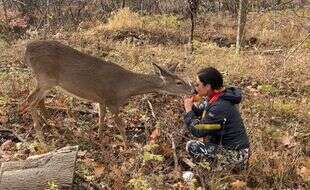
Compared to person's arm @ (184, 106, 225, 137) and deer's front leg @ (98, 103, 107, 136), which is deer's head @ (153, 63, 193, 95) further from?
person's arm @ (184, 106, 225, 137)

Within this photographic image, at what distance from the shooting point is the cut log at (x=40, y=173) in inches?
231

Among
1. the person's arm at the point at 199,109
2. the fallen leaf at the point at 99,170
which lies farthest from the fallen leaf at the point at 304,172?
the fallen leaf at the point at 99,170

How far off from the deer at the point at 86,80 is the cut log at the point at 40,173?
1998 millimetres

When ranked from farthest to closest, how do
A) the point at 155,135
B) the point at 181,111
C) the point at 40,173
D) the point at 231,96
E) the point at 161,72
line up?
the point at 181,111, the point at 161,72, the point at 155,135, the point at 231,96, the point at 40,173

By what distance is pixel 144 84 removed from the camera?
8.57 metres

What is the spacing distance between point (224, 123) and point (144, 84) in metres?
2.08

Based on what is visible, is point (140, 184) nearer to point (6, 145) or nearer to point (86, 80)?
point (6, 145)

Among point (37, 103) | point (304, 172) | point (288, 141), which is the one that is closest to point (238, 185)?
point (304, 172)

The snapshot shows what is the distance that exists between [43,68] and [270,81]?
470 centimetres

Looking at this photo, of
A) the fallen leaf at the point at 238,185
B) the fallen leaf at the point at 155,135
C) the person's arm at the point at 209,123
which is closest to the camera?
the fallen leaf at the point at 238,185

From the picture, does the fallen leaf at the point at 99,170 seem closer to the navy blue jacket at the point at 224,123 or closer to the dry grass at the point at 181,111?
the dry grass at the point at 181,111

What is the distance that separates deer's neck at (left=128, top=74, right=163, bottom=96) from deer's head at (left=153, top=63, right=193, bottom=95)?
0.23 ft

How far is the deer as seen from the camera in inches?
324

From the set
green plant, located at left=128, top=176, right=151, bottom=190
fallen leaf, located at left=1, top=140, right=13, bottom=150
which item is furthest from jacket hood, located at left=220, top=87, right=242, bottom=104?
fallen leaf, located at left=1, top=140, right=13, bottom=150
